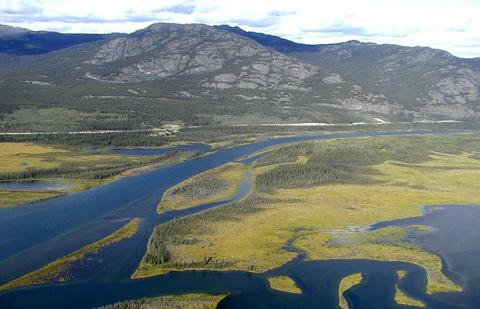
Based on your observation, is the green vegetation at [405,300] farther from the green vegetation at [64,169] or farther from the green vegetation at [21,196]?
the green vegetation at [64,169]

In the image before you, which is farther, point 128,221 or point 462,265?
point 128,221

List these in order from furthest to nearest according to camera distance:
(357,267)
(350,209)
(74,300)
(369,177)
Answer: (369,177) → (350,209) → (357,267) → (74,300)

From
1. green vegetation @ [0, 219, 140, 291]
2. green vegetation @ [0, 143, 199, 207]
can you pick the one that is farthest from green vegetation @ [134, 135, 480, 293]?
green vegetation @ [0, 143, 199, 207]

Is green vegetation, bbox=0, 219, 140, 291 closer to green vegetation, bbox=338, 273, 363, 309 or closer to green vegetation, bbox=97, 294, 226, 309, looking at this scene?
green vegetation, bbox=97, 294, 226, 309

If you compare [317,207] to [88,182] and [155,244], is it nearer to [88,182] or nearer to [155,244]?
[155,244]

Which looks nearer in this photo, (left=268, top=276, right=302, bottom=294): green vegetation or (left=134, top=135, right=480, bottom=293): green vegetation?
(left=268, top=276, right=302, bottom=294): green vegetation

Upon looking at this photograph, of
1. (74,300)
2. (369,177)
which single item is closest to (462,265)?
(74,300)
